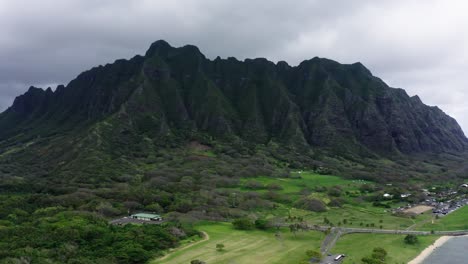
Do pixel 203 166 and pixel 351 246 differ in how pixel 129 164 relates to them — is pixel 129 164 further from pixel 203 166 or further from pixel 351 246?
pixel 351 246

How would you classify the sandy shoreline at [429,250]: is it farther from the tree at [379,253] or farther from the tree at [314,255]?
the tree at [314,255]

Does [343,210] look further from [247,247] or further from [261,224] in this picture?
[247,247]

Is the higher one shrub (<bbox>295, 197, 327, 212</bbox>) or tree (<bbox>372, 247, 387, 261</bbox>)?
shrub (<bbox>295, 197, 327, 212</bbox>)

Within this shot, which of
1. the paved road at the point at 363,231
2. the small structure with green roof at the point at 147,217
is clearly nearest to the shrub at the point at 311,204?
the paved road at the point at 363,231

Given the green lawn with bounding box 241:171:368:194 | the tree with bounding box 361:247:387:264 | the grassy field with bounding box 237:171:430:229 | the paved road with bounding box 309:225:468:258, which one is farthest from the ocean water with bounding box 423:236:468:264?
the green lawn with bounding box 241:171:368:194

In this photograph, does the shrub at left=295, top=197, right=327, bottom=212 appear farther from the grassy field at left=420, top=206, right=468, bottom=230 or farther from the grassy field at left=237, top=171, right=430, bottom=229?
the grassy field at left=420, top=206, right=468, bottom=230

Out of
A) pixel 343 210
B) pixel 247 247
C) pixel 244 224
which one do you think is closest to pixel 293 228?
pixel 244 224
